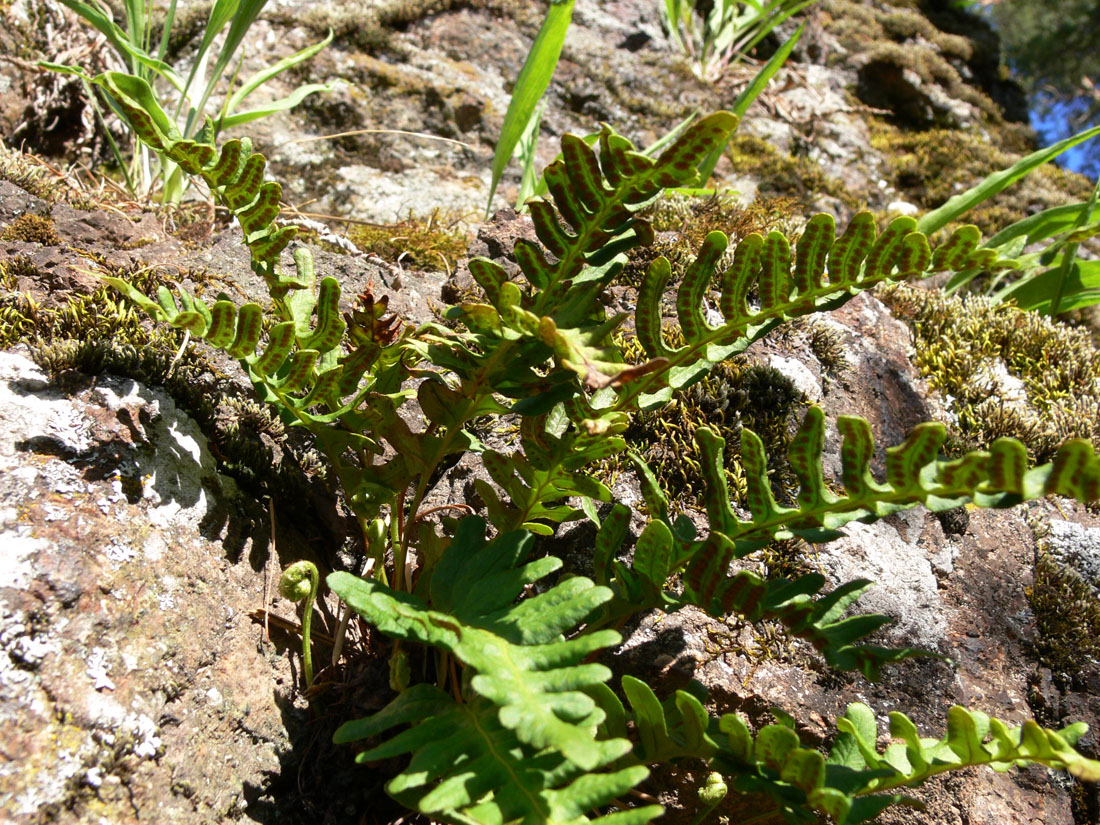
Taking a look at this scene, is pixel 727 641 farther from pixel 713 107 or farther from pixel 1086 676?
pixel 713 107

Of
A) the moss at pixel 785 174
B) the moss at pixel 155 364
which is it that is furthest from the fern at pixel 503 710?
the moss at pixel 785 174

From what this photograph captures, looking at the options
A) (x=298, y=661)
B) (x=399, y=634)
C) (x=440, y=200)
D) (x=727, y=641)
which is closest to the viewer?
(x=399, y=634)

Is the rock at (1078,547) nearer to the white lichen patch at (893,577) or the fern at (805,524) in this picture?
the white lichen patch at (893,577)

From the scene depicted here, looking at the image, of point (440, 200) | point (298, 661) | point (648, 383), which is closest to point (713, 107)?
point (440, 200)

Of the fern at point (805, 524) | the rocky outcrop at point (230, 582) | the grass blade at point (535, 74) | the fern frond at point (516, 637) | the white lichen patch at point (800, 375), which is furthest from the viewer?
the grass blade at point (535, 74)

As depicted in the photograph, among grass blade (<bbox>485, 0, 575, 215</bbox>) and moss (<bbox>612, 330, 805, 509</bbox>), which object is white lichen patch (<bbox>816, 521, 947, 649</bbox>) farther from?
grass blade (<bbox>485, 0, 575, 215</bbox>)

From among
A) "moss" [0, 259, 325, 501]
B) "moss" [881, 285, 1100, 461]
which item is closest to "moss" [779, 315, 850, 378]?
"moss" [881, 285, 1100, 461]
